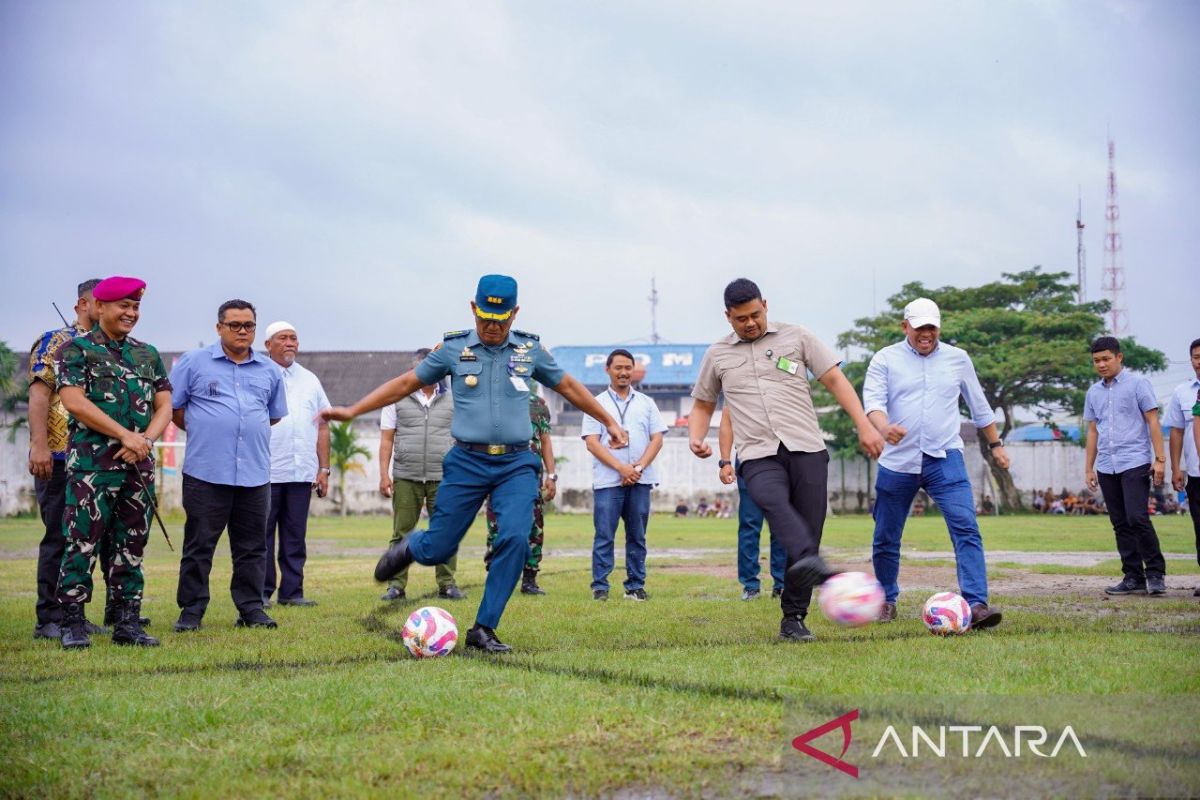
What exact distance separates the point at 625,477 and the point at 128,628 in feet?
14.8

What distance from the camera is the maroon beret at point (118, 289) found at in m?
7.26

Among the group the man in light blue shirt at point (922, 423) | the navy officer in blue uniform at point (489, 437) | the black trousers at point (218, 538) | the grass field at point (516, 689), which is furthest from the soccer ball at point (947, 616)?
the black trousers at point (218, 538)

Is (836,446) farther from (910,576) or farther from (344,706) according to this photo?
(344,706)

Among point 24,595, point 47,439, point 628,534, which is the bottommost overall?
point 24,595

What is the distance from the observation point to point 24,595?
1077cm

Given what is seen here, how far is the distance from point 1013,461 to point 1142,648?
136 feet

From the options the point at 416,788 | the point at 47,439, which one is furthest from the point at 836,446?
the point at 416,788

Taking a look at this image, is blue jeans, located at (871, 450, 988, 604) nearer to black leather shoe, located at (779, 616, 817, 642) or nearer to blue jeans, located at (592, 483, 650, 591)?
black leather shoe, located at (779, 616, 817, 642)

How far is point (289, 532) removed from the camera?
10.2 metres

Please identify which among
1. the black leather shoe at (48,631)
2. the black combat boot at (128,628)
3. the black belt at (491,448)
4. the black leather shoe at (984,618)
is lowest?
the black leather shoe at (48,631)

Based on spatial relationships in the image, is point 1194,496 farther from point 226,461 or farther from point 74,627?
point 74,627

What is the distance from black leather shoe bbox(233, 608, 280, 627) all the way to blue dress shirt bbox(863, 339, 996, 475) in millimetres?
4579

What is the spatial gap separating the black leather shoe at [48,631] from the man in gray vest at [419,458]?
3125 millimetres

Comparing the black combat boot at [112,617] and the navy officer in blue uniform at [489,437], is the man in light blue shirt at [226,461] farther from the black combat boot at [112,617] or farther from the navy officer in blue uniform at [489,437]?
the navy officer in blue uniform at [489,437]
